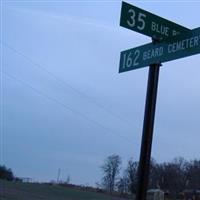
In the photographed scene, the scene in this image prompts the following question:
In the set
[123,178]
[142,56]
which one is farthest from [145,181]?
[123,178]

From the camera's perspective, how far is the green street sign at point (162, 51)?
7.81 meters

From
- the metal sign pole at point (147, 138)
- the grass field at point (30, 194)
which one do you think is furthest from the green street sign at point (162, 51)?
the grass field at point (30, 194)

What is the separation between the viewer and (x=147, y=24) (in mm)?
7871

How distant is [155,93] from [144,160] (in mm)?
944

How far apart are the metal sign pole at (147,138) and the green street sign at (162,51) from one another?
14.6 inches

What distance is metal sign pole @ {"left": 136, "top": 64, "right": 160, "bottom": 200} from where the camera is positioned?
742cm

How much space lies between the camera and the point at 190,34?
7.90 meters

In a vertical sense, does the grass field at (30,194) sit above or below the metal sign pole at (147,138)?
below

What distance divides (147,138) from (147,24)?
161 cm

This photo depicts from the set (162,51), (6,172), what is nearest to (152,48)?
(162,51)

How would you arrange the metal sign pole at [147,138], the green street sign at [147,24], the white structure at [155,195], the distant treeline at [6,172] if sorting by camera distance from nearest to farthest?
the metal sign pole at [147,138] < the green street sign at [147,24] < the white structure at [155,195] < the distant treeline at [6,172]

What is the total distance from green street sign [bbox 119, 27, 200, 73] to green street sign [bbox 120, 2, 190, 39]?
12 cm

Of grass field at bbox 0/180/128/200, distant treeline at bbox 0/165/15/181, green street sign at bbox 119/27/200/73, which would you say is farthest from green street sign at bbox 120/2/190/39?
distant treeline at bbox 0/165/15/181

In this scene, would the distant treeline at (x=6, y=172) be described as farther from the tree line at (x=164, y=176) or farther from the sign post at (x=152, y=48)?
the sign post at (x=152, y=48)
